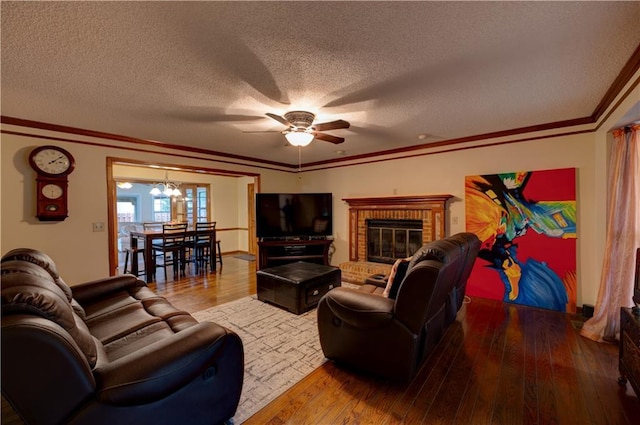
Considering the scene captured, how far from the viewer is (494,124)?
3.49 m

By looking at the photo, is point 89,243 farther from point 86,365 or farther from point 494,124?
point 494,124

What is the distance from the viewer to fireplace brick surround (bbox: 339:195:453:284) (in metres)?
4.32

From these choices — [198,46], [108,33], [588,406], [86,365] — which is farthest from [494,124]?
[86,365]

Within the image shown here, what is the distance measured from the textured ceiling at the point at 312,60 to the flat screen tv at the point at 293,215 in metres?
2.45

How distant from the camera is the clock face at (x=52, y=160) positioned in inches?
129

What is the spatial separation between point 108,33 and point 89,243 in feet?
10.3

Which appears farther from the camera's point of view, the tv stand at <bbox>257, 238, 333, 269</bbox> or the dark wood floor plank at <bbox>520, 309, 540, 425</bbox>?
the tv stand at <bbox>257, 238, 333, 269</bbox>

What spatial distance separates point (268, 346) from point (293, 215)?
324cm

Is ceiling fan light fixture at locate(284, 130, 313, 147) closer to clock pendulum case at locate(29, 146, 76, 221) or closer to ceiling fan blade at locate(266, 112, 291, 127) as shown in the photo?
ceiling fan blade at locate(266, 112, 291, 127)

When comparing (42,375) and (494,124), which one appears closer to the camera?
(42,375)

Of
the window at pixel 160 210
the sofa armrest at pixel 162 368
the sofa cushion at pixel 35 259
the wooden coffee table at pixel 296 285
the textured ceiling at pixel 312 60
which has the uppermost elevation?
the textured ceiling at pixel 312 60

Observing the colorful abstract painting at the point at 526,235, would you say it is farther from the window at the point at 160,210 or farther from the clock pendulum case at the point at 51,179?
the window at the point at 160,210

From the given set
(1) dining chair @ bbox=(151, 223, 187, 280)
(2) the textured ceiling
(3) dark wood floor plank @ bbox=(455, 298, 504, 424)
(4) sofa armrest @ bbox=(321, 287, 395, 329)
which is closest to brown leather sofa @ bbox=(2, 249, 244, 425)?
(4) sofa armrest @ bbox=(321, 287, 395, 329)

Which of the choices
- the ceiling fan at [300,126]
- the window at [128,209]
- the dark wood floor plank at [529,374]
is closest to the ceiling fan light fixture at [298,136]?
the ceiling fan at [300,126]
